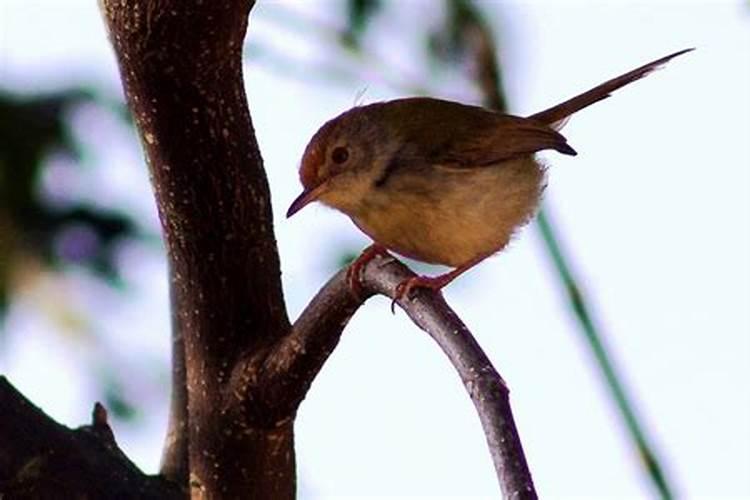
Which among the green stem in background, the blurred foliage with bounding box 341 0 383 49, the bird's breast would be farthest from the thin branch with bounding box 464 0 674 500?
the blurred foliage with bounding box 341 0 383 49

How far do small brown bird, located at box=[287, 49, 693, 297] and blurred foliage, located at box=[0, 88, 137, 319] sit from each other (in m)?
0.52

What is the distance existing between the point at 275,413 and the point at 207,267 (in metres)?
0.26

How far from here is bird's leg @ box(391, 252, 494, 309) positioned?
8.08 ft

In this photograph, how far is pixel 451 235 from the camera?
3826 mm

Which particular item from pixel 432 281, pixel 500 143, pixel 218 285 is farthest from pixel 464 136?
pixel 218 285

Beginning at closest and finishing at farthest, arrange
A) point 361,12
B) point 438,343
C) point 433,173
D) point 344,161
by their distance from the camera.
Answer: point 438,343
point 433,173
point 344,161
point 361,12

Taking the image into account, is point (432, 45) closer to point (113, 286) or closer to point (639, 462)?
point (113, 286)

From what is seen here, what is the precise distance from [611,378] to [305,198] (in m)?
1.33

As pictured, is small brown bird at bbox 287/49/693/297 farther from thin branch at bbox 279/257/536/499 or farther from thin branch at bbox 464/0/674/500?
thin branch at bbox 279/257/536/499

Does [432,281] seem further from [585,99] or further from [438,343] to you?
[585,99]

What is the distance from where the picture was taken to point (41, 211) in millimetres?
4086

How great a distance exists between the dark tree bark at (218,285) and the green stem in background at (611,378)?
564 mm

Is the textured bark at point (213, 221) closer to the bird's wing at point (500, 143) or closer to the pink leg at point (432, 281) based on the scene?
the pink leg at point (432, 281)

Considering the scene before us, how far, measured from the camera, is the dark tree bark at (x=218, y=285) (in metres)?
2.35
